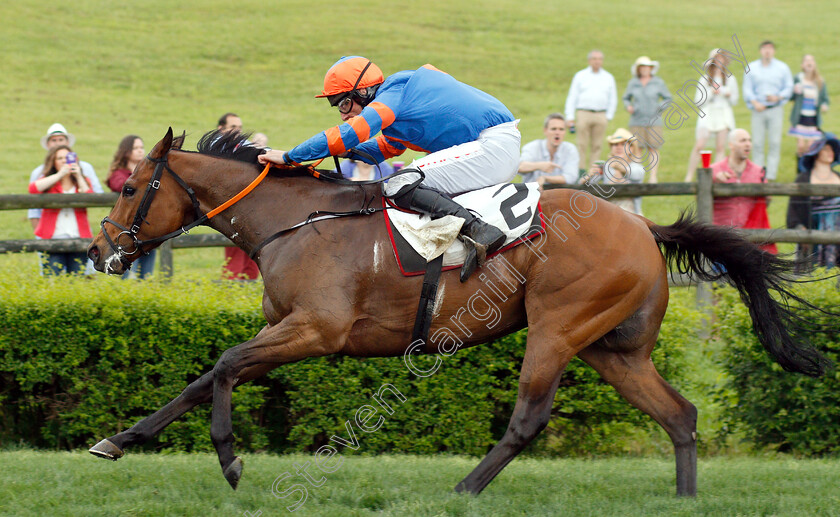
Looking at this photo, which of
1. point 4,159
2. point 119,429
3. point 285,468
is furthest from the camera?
point 4,159

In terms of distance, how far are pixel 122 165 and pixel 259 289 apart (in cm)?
253

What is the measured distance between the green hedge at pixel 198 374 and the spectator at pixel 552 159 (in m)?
2.89

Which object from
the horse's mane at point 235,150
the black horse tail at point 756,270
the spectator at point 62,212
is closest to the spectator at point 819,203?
the black horse tail at point 756,270

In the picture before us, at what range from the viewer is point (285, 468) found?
5375 millimetres

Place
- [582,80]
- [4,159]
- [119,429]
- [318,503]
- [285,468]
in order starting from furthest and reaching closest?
[4,159], [582,80], [119,429], [285,468], [318,503]

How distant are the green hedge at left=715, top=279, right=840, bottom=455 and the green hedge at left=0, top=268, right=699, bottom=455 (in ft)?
1.27

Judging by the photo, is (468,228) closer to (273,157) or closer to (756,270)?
(273,157)

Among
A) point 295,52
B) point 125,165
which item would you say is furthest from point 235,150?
point 295,52

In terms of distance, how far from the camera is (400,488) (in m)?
4.86

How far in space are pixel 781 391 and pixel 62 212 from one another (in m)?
6.15

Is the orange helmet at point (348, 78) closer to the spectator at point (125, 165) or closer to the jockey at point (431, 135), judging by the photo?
the jockey at point (431, 135)

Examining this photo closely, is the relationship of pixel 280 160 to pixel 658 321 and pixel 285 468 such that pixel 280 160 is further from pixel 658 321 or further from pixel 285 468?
pixel 658 321

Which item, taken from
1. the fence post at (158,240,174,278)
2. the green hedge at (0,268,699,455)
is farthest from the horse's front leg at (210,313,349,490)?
the fence post at (158,240,174,278)

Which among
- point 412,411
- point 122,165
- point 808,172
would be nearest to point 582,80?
point 808,172
